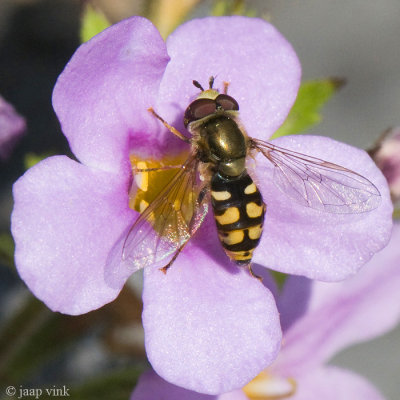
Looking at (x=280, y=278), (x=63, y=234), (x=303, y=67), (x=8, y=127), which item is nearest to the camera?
(x=63, y=234)

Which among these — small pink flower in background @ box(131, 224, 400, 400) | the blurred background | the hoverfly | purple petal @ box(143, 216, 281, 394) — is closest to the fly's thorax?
the hoverfly

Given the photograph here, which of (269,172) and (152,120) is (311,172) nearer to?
(269,172)

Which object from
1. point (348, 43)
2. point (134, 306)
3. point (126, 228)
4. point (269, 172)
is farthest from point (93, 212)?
point (348, 43)

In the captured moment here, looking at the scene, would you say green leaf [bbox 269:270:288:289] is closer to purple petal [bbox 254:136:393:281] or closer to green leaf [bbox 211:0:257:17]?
purple petal [bbox 254:136:393:281]

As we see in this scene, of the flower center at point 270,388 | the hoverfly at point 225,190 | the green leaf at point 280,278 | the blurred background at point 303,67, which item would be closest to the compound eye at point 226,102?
the hoverfly at point 225,190

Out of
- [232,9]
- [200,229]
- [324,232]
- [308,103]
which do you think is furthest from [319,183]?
[232,9]

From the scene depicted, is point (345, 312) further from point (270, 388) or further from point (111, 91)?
point (111, 91)
